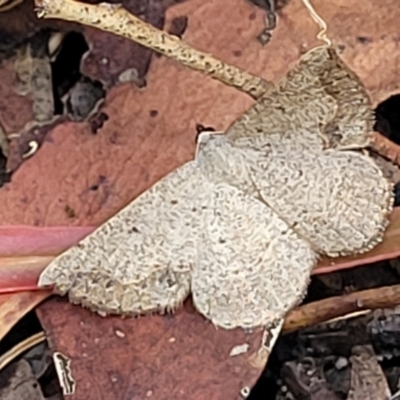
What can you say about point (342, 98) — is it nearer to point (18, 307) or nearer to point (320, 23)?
point (320, 23)

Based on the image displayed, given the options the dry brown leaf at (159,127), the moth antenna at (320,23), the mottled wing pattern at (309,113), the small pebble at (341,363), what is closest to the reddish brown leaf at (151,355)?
the dry brown leaf at (159,127)

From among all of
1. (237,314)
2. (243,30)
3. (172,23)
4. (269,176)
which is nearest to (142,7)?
(172,23)

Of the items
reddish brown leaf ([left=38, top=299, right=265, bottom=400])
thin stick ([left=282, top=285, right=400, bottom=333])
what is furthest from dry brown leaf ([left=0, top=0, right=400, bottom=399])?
thin stick ([left=282, top=285, right=400, bottom=333])

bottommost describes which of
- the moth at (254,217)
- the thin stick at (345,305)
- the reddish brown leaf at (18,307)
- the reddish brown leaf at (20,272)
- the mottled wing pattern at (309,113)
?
the reddish brown leaf at (18,307)

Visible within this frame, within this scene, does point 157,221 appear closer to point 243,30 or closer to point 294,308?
point 294,308

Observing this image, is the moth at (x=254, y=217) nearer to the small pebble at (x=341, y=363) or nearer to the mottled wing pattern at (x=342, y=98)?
the mottled wing pattern at (x=342, y=98)

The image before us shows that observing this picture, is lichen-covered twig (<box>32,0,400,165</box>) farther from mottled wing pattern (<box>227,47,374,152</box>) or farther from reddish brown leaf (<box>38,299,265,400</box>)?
reddish brown leaf (<box>38,299,265,400</box>)
